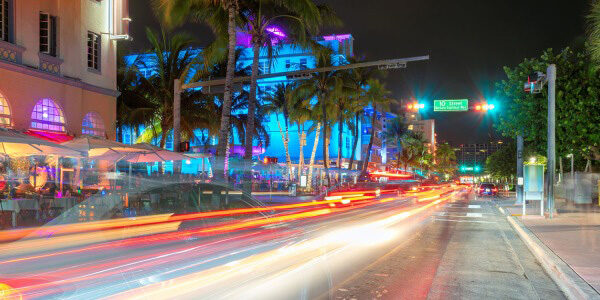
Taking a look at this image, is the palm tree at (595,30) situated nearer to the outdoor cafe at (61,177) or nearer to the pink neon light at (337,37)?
the outdoor cafe at (61,177)

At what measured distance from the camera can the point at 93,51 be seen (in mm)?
24734

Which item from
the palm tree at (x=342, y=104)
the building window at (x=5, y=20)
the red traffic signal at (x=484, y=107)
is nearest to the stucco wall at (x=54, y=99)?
the building window at (x=5, y=20)

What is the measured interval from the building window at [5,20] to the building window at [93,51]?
4.73m

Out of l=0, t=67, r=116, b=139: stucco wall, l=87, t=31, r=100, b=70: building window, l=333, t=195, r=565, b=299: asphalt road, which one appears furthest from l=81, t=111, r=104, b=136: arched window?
l=333, t=195, r=565, b=299: asphalt road

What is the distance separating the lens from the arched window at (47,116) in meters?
21.2

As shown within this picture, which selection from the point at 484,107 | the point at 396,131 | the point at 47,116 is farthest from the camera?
the point at 396,131

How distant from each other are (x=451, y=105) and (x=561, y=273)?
24.2 metres

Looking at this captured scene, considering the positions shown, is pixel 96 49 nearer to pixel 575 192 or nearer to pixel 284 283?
pixel 284 283

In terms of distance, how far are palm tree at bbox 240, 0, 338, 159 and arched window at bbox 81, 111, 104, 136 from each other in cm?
746

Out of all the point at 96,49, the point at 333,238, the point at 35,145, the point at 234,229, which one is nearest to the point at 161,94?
the point at 96,49

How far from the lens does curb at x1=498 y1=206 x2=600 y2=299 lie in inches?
314

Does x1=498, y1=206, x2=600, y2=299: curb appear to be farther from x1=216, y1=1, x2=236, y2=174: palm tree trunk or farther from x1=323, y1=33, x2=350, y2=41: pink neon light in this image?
x1=323, y1=33, x2=350, y2=41: pink neon light

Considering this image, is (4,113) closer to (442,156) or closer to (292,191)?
(292,191)

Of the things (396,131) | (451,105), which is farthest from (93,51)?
(396,131)
